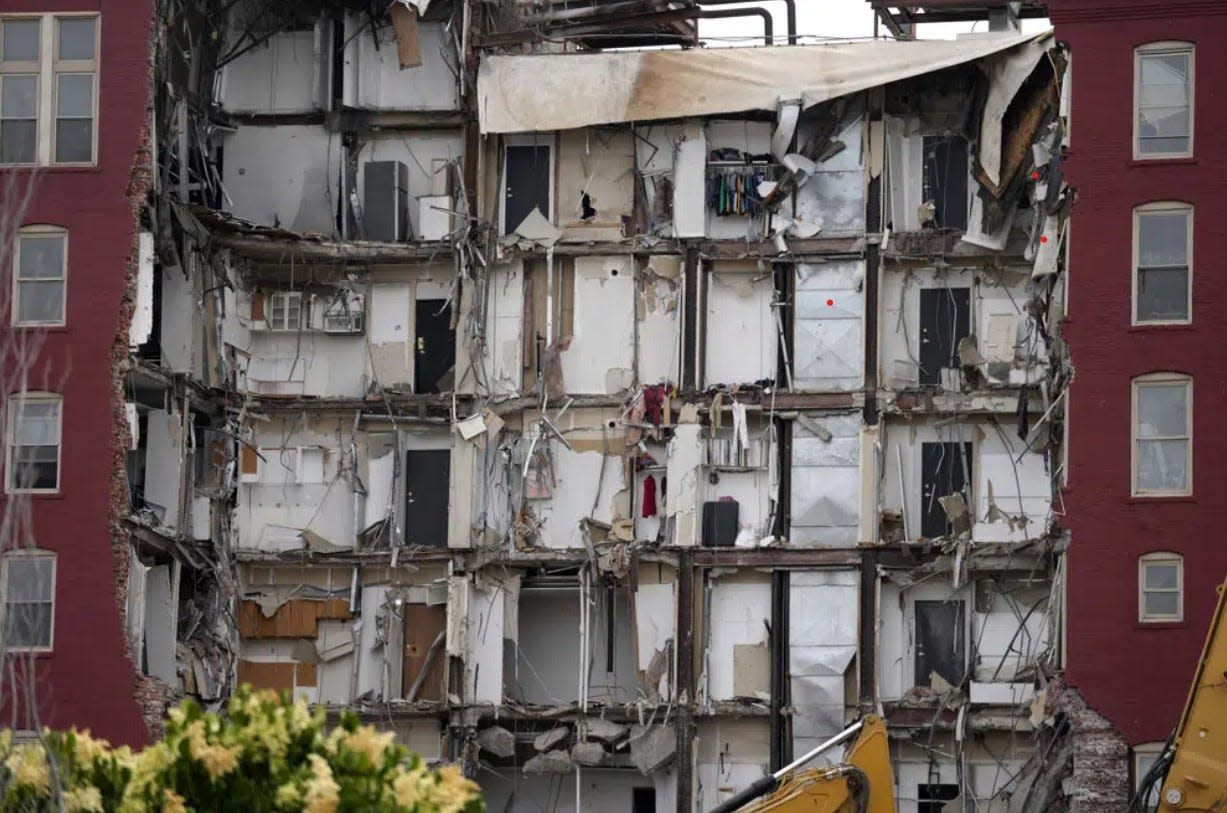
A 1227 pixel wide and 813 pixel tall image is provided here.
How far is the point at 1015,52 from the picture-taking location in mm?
53656

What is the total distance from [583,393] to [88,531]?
10.5m

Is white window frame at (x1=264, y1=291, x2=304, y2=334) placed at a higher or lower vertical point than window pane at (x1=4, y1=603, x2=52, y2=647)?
higher

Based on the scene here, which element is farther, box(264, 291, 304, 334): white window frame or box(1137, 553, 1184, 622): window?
box(264, 291, 304, 334): white window frame

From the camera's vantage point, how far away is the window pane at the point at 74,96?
52844 mm

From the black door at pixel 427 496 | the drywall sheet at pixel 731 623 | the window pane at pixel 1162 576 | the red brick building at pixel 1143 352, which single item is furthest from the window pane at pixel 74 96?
the window pane at pixel 1162 576

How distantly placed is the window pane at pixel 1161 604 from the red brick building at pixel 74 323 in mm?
17801

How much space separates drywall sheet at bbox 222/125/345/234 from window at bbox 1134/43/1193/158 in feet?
53.8

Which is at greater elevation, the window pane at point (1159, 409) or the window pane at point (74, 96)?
the window pane at point (74, 96)

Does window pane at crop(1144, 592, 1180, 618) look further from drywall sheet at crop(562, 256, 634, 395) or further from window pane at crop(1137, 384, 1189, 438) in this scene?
drywall sheet at crop(562, 256, 634, 395)

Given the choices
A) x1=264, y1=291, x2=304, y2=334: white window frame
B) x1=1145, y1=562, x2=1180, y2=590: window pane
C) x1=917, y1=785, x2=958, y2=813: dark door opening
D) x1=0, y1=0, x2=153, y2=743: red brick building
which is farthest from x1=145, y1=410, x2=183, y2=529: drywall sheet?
x1=1145, y1=562, x2=1180, y2=590: window pane

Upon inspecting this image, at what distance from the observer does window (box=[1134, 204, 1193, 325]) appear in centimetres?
5084

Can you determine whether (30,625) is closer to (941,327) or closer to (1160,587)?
(941,327)

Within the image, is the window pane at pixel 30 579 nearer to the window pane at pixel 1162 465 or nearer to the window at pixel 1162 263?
the window pane at pixel 1162 465

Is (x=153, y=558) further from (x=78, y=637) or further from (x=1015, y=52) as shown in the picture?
(x=1015, y=52)
